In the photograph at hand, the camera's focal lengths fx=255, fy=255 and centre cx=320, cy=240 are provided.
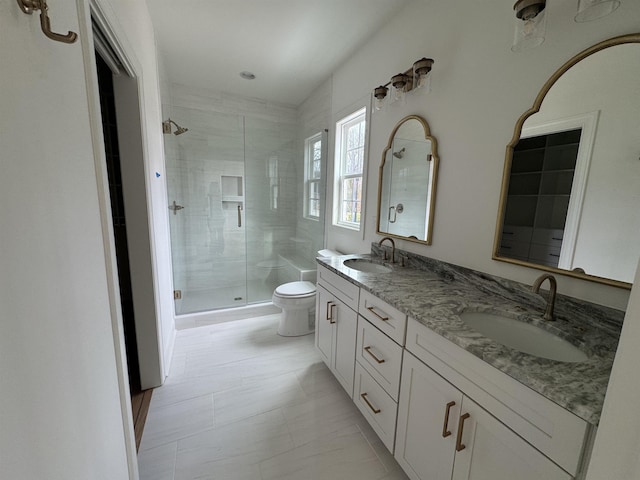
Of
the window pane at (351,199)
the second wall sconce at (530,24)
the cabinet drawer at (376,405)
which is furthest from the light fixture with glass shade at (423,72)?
the cabinet drawer at (376,405)

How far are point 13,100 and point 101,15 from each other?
757 millimetres

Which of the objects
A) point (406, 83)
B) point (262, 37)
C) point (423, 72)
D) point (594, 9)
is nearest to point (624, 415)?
point (594, 9)

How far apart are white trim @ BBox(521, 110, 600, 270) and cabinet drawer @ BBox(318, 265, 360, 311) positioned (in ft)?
3.11

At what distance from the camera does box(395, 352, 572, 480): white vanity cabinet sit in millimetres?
736

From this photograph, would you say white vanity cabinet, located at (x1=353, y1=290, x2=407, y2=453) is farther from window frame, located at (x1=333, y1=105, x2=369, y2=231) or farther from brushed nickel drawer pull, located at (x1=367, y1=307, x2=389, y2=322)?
window frame, located at (x1=333, y1=105, x2=369, y2=231)

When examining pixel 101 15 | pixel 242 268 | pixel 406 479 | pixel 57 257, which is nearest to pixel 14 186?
pixel 57 257

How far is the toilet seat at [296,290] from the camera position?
244 cm

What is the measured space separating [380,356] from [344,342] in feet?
1.29

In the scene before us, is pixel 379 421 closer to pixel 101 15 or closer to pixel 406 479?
pixel 406 479

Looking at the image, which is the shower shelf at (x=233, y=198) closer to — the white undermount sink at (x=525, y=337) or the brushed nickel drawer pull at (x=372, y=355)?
the brushed nickel drawer pull at (x=372, y=355)

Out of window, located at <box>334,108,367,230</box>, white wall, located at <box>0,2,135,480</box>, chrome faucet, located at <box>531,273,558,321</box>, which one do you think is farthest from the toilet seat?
chrome faucet, located at <box>531,273,558,321</box>

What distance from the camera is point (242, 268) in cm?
341

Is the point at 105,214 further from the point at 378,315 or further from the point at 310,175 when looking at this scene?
the point at 310,175

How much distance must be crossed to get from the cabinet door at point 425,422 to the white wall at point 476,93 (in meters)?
0.66
